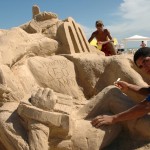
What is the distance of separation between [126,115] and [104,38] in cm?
326

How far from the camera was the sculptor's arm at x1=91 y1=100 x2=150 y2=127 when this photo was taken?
2679 mm

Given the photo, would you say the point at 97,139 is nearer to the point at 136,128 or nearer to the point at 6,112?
the point at 136,128

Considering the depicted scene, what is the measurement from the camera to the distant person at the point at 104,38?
5730mm

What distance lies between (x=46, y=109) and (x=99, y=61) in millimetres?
1620

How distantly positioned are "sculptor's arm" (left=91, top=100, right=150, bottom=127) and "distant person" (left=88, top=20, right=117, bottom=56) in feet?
9.69

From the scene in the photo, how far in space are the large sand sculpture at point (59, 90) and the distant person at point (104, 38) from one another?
813 mm

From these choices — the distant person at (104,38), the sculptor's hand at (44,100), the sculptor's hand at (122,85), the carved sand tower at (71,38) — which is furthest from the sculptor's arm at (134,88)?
the distant person at (104,38)

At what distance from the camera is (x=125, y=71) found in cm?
398

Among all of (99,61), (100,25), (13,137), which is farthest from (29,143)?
(100,25)

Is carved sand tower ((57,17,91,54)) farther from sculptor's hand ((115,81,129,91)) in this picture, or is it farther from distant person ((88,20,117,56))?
sculptor's hand ((115,81,129,91))

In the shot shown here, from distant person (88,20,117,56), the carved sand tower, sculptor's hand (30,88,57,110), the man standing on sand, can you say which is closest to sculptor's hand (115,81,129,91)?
the man standing on sand

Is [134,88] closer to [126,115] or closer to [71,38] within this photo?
[126,115]

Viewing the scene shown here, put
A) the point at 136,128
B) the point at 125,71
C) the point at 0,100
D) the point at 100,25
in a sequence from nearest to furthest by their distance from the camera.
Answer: the point at 136,128 → the point at 0,100 → the point at 125,71 → the point at 100,25

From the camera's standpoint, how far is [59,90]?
12.9ft
